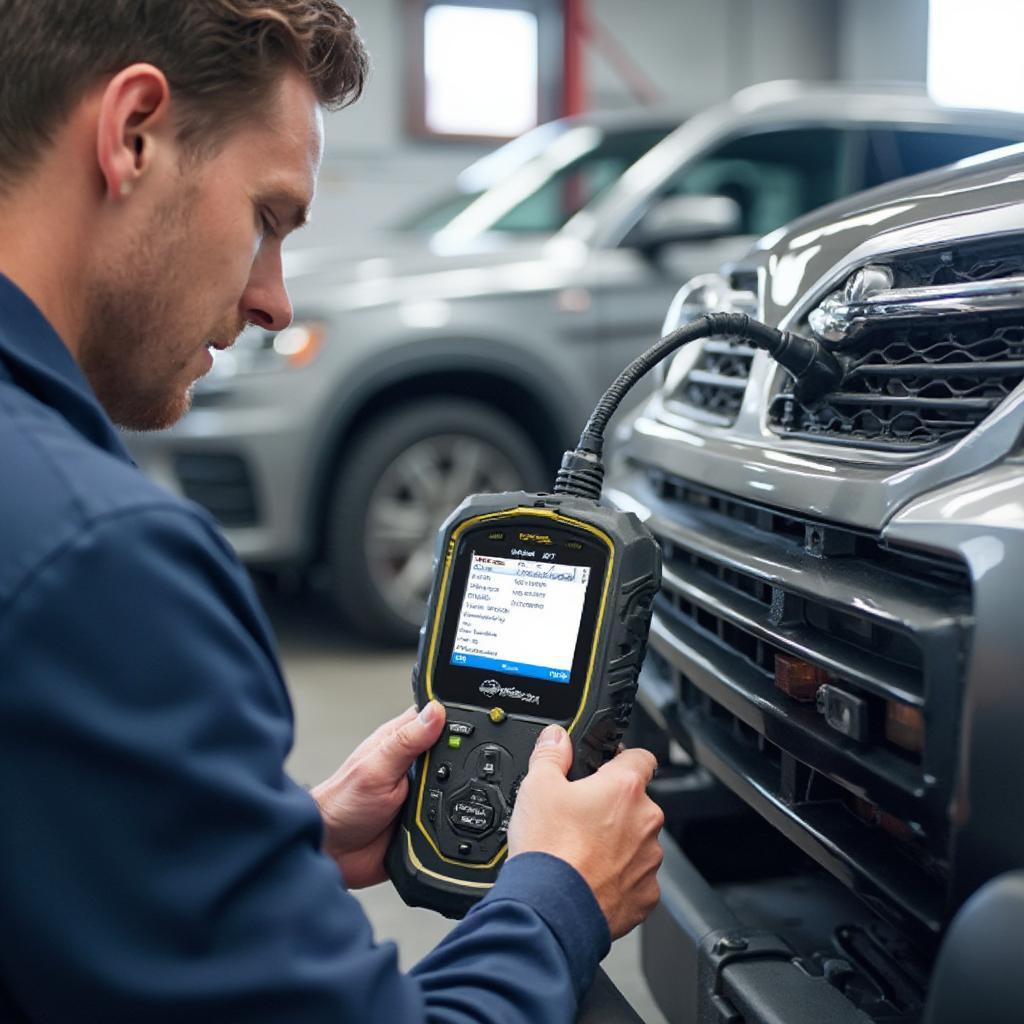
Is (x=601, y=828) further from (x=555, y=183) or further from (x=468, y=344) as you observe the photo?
(x=555, y=183)

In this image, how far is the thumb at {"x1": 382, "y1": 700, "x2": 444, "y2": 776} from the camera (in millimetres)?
1251

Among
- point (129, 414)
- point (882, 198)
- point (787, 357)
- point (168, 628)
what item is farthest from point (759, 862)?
point (168, 628)

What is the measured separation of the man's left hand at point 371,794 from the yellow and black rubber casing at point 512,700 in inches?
0.7

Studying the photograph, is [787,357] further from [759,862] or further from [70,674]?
[70,674]

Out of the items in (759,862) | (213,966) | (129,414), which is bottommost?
(759,862)

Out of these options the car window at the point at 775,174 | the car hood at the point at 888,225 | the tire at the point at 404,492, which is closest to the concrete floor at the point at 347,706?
the tire at the point at 404,492

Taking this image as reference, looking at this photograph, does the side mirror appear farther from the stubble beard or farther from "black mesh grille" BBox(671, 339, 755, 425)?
the stubble beard

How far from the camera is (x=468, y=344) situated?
3479 mm

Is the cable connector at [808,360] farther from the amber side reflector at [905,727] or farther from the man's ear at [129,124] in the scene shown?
the man's ear at [129,124]

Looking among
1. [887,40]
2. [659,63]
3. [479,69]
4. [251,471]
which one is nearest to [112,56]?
[251,471]

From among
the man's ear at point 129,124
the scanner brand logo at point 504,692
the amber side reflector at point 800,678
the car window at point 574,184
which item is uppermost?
the car window at point 574,184

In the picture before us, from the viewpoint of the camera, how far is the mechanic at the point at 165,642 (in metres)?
0.73

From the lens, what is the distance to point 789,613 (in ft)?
3.89

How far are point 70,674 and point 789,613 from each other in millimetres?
691
